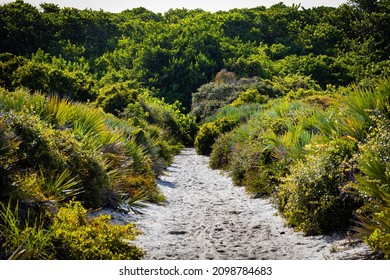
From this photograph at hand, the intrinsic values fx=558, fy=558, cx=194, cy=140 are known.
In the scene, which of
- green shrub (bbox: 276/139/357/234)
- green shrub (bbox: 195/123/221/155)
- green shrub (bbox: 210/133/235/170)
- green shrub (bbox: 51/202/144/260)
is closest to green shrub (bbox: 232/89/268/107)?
green shrub (bbox: 195/123/221/155)

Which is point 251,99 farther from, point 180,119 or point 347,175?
point 347,175

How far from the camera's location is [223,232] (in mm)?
10086

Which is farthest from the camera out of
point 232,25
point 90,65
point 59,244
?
point 232,25

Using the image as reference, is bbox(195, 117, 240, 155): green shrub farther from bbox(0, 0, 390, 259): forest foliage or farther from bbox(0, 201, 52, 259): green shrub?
bbox(0, 201, 52, 259): green shrub

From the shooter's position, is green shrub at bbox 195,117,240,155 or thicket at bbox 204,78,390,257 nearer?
thicket at bbox 204,78,390,257

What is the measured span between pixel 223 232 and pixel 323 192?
1.95 meters

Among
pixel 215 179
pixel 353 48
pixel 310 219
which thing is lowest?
pixel 215 179

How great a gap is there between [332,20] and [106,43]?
2343 cm

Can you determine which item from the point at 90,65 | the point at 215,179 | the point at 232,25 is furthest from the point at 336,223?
the point at 232,25

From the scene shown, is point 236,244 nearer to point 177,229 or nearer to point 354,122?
point 177,229

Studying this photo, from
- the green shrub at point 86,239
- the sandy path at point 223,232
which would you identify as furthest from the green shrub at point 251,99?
the green shrub at point 86,239

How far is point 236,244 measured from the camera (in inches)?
A: 353

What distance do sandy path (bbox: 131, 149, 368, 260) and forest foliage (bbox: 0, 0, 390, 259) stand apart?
16.9 inches

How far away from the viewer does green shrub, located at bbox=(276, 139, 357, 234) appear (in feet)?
29.6
